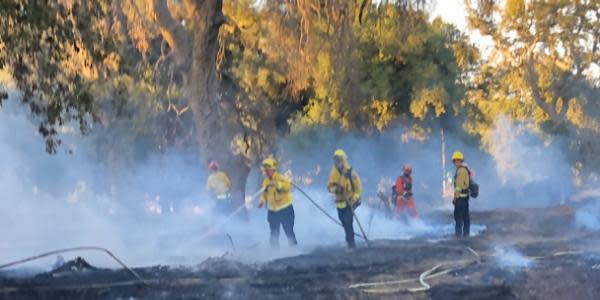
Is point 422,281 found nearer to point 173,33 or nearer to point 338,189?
point 338,189

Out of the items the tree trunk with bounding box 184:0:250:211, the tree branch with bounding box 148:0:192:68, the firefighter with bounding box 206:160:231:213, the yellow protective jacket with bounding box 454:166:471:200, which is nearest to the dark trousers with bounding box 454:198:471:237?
the yellow protective jacket with bounding box 454:166:471:200

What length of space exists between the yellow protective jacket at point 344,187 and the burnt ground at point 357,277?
97 centimetres

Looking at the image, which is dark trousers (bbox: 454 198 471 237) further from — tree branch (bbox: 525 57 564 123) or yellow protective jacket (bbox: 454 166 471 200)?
tree branch (bbox: 525 57 564 123)

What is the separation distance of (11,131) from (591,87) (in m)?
28.5

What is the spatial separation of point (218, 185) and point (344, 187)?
372 cm

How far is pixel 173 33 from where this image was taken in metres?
19.5

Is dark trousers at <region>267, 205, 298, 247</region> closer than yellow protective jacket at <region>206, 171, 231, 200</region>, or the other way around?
dark trousers at <region>267, 205, 298, 247</region>

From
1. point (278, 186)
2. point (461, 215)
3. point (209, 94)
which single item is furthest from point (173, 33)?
point (461, 215)

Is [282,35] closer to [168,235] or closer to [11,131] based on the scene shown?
[168,235]

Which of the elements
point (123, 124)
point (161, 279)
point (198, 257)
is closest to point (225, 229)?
point (198, 257)

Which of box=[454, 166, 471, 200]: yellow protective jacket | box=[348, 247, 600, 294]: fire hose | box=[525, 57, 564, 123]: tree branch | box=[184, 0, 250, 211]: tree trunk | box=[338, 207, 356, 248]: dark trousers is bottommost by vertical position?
box=[348, 247, 600, 294]: fire hose

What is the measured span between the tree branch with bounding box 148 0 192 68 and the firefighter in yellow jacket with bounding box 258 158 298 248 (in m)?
4.31

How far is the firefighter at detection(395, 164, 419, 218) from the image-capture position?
22875 mm

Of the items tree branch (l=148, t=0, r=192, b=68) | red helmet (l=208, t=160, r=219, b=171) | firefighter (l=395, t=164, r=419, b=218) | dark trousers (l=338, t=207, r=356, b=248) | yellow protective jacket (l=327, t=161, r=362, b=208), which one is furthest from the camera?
firefighter (l=395, t=164, r=419, b=218)
